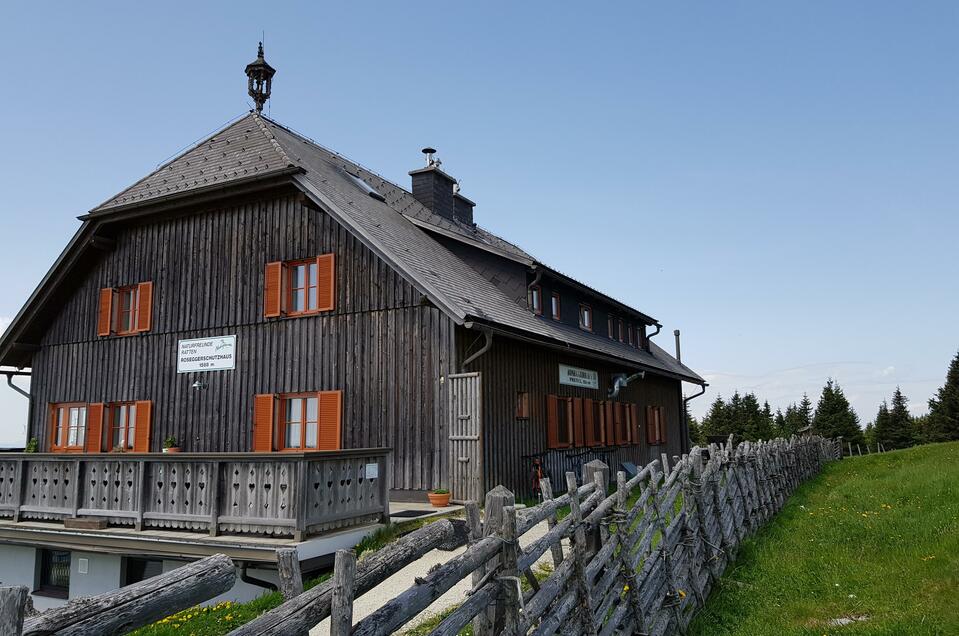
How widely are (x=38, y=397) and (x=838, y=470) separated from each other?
74.2ft

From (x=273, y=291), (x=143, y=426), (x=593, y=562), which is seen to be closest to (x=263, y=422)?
(x=273, y=291)

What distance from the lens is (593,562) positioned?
5547 mm

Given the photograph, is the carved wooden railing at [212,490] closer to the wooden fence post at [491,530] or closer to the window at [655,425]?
the wooden fence post at [491,530]

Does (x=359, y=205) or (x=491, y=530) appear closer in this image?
(x=491, y=530)

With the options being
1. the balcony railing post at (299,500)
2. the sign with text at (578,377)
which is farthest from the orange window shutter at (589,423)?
the balcony railing post at (299,500)

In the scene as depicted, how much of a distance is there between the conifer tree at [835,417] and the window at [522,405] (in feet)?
144

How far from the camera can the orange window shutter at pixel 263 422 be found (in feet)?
47.0

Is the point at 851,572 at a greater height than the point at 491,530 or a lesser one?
lesser

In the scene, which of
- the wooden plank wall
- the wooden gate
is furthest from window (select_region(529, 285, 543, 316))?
the wooden gate

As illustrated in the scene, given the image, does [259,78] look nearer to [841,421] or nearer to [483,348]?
[483,348]

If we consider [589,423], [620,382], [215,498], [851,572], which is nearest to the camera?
[851,572]

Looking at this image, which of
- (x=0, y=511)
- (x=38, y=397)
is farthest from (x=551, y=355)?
(x=38, y=397)

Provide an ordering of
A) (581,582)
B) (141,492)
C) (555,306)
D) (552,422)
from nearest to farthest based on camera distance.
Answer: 1. (581,582)
2. (141,492)
3. (552,422)
4. (555,306)

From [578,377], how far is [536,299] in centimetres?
211
